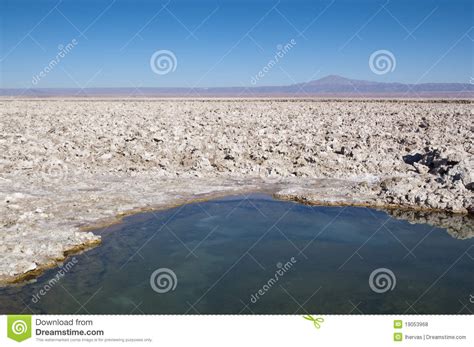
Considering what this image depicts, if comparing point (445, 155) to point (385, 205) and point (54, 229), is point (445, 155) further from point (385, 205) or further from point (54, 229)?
point (54, 229)

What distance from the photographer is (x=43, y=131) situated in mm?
15828
